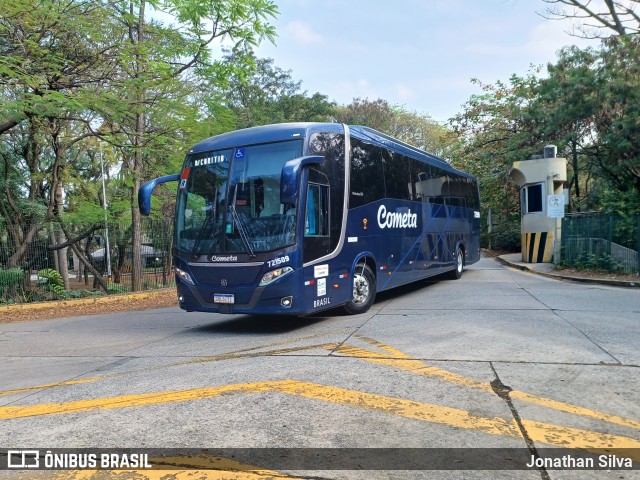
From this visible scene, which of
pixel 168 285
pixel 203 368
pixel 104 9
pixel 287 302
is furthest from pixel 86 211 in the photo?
pixel 203 368

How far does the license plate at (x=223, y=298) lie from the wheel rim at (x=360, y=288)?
2524 mm

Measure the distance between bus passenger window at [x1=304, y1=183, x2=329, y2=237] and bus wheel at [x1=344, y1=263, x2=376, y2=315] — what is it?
152cm

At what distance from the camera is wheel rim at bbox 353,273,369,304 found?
31.3 feet

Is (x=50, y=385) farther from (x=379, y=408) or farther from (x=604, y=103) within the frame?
(x=604, y=103)

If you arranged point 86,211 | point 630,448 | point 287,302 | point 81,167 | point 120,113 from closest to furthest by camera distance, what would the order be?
point 630,448 → point 287,302 → point 120,113 → point 86,211 → point 81,167

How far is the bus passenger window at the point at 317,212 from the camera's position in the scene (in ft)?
26.3

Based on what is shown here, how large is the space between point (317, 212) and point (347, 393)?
4050 millimetres

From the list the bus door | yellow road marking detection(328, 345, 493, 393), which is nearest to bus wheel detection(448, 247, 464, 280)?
the bus door

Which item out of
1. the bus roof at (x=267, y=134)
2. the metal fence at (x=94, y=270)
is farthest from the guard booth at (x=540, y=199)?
the metal fence at (x=94, y=270)

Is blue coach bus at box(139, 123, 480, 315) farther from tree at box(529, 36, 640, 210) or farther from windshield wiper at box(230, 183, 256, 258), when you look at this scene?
tree at box(529, 36, 640, 210)

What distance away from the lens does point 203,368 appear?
5945 millimetres

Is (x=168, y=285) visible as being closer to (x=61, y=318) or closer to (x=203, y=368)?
(x=61, y=318)

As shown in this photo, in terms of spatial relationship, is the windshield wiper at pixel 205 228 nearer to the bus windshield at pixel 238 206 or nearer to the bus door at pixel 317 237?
the bus windshield at pixel 238 206

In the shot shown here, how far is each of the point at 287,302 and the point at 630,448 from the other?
5051mm
